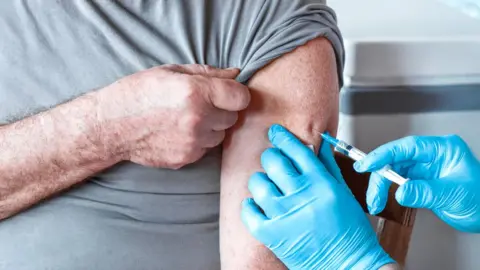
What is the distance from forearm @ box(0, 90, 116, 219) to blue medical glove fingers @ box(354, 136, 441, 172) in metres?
0.47

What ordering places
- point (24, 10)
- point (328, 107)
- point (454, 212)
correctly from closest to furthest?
point (328, 107) < point (24, 10) < point (454, 212)

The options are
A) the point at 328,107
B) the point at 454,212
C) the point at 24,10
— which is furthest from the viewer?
the point at 454,212

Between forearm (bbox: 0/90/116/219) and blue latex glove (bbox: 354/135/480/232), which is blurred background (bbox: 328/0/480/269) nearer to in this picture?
blue latex glove (bbox: 354/135/480/232)

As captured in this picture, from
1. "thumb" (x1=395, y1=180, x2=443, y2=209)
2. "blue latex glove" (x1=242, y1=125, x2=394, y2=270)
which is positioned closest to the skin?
"blue latex glove" (x1=242, y1=125, x2=394, y2=270)

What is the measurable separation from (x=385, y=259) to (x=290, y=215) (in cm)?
Answer: 21

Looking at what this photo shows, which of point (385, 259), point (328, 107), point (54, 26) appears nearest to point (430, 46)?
point (328, 107)

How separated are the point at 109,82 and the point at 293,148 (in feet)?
1.20

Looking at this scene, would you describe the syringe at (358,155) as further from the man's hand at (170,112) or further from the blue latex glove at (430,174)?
the man's hand at (170,112)

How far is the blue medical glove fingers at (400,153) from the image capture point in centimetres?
104

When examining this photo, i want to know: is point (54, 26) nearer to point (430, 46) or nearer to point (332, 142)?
point (332, 142)

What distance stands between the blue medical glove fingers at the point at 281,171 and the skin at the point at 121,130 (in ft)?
0.29

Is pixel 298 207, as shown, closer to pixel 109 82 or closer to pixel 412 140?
pixel 412 140

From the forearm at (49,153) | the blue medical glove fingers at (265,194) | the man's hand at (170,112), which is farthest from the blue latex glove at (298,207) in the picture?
the forearm at (49,153)

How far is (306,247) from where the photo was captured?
101cm
